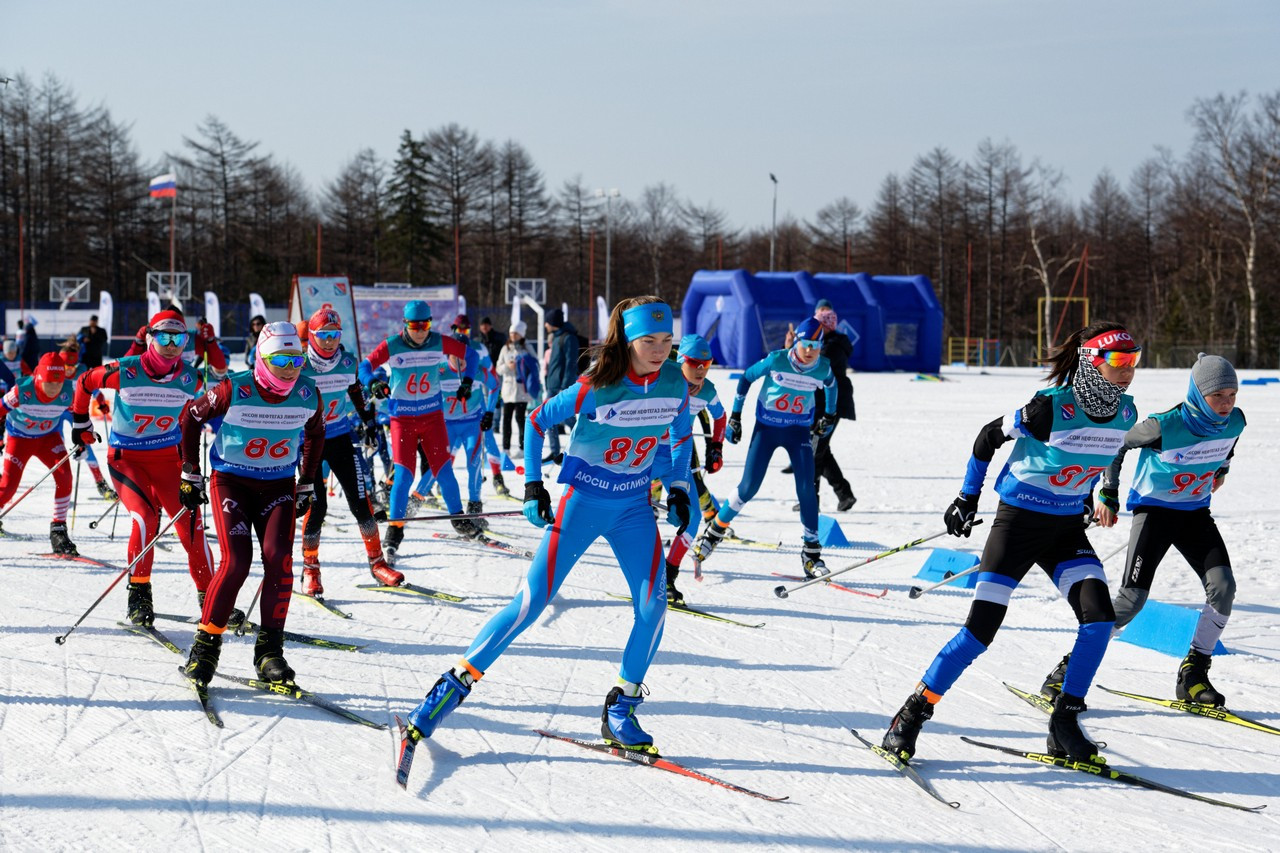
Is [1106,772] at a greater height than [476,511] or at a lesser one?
lesser

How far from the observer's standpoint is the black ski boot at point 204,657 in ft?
16.6

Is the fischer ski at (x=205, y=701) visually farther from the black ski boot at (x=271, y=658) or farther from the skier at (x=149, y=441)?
the skier at (x=149, y=441)

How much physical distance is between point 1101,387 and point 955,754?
5.35ft

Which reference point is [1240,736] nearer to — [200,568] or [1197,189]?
[200,568]

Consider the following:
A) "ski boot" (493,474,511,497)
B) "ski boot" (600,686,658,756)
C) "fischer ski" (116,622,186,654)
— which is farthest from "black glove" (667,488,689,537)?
"ski boot" (493,474,511,497)

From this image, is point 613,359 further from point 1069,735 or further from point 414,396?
point 414,396

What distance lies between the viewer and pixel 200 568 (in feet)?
20.4

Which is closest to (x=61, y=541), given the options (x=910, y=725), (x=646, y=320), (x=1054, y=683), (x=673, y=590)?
(x=673, y=590)

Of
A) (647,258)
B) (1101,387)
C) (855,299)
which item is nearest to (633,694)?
(1101,387)

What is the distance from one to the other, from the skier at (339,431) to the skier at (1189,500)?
175 inches

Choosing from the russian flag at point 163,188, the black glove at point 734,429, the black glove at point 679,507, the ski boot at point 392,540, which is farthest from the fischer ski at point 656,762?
the russian flag at point 163,188

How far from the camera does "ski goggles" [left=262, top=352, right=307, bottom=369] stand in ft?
17.0

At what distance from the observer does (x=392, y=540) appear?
8141 mm

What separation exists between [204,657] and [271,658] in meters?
0.31
